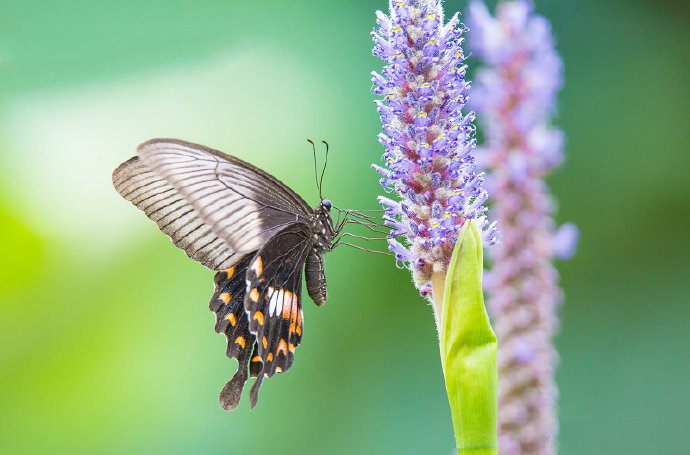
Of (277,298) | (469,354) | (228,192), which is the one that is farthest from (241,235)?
(469,354)

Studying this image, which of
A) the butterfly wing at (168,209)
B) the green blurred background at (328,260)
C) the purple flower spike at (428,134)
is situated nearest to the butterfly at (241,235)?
the butterfly wing at (168,209)

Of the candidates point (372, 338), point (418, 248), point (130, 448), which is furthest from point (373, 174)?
point (418, 248)

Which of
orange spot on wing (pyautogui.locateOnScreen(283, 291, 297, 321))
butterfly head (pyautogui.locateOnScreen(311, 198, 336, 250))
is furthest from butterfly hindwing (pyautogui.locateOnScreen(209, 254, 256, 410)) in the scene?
butterfly head (pyautogui.locateOnScreen(311, 198, 336, 250))

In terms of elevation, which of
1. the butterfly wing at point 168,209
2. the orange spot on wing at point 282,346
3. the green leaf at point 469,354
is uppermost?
the butterfly wing at point 168,209

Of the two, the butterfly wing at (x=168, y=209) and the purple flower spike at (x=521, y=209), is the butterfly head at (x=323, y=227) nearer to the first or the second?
the butterfly wing at (x=168, y=209)

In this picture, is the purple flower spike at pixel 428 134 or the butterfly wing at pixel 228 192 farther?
the butterfly wing at pixel 228 192

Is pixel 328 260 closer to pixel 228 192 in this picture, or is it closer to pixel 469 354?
pixel 228 192
